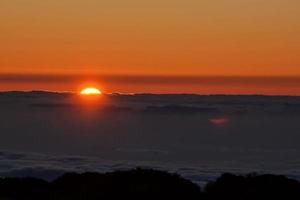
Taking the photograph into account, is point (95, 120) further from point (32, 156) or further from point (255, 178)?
point (255, 178)

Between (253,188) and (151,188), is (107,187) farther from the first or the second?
(253,188)

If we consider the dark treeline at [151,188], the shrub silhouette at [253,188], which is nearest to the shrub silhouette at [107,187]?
the dark treeline at [151,188]

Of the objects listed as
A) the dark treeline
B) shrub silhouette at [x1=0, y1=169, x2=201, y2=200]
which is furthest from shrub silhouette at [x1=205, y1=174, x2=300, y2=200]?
shrub silhouette at [x1=0, y1=169, x2=201, y2=200]

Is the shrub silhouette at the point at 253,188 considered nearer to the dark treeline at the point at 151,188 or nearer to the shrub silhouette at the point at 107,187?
the dark treeline at the point at 151,188

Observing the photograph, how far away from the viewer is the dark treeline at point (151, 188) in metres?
10.7

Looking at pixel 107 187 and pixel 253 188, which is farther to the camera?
pixel 107 187

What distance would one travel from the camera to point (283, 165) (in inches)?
934

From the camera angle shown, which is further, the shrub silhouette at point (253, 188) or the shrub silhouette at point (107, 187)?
the shrub silhouette at point (107, 187)

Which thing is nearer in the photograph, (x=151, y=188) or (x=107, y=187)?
(x=151, y=188)

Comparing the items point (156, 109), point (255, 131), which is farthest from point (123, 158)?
point (156, 109)

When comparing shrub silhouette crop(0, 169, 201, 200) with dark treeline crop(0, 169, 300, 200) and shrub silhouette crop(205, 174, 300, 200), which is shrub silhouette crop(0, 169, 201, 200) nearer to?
dark treeline crop(0, 169, 300, 200)

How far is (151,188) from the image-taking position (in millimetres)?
10727

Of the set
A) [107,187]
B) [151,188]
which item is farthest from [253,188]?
[107,187]

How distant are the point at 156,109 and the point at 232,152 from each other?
21246 millimetres
